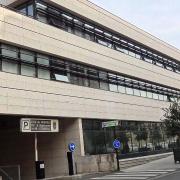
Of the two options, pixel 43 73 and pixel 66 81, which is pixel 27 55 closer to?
pixel 43 73

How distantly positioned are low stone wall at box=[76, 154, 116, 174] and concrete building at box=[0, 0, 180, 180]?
0.23 ft

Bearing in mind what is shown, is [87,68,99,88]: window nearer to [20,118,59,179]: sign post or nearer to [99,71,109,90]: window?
[99,71,109,90]: window

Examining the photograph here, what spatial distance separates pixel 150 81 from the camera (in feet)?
146

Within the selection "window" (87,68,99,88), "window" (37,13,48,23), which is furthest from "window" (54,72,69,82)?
"window" (37,13,48,23)

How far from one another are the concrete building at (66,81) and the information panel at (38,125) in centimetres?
44

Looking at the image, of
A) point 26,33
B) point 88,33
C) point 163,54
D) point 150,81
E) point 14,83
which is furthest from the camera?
point 163,54

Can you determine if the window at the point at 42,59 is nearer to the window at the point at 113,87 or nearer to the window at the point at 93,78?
the window at the point at 93,78

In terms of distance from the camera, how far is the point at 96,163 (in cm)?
2967

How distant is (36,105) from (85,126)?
6.24 meters

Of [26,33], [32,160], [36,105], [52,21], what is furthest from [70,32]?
[32,160]

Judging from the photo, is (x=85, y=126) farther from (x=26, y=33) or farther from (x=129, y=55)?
(x=129, y=55)

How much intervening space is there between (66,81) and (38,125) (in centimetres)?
516

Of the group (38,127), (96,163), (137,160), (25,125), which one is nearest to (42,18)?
(38,127)

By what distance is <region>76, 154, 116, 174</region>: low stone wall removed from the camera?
2884cm
